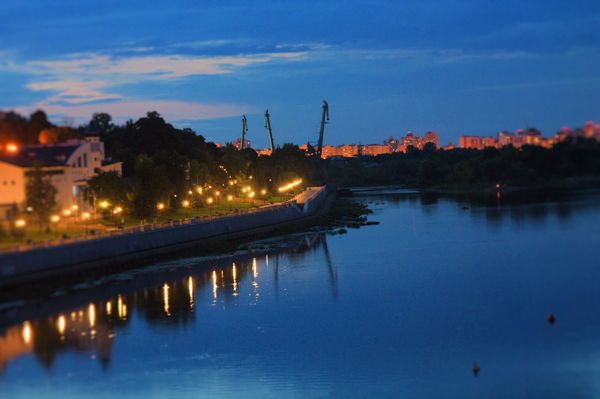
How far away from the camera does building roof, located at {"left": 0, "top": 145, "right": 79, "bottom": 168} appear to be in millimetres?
38688

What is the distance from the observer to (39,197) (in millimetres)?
35969

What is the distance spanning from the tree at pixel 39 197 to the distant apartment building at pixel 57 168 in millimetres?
778

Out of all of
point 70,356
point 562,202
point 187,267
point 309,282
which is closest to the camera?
point 70,356

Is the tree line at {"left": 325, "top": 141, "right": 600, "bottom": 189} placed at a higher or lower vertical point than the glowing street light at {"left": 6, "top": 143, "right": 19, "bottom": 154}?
lower

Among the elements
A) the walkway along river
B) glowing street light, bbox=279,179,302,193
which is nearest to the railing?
the walkway along river

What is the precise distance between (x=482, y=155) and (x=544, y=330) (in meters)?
82.7

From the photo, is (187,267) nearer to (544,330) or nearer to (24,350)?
(24,350)

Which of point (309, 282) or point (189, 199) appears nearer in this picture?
point (309, 282)

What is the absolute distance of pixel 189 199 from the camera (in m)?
56.3

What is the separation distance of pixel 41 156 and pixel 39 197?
5863 millimetres

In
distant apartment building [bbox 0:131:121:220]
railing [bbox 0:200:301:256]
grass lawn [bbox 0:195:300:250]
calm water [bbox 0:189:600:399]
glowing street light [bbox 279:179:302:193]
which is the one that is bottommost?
calm water [bbox 0:189:600:399]

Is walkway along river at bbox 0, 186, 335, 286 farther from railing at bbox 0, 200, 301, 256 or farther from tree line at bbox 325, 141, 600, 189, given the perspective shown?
tree line at bbox 325, 141, 600, 189

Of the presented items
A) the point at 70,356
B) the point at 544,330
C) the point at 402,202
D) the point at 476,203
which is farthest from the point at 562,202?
the point at 70,356

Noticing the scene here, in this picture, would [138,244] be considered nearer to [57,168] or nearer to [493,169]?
[57,168]
